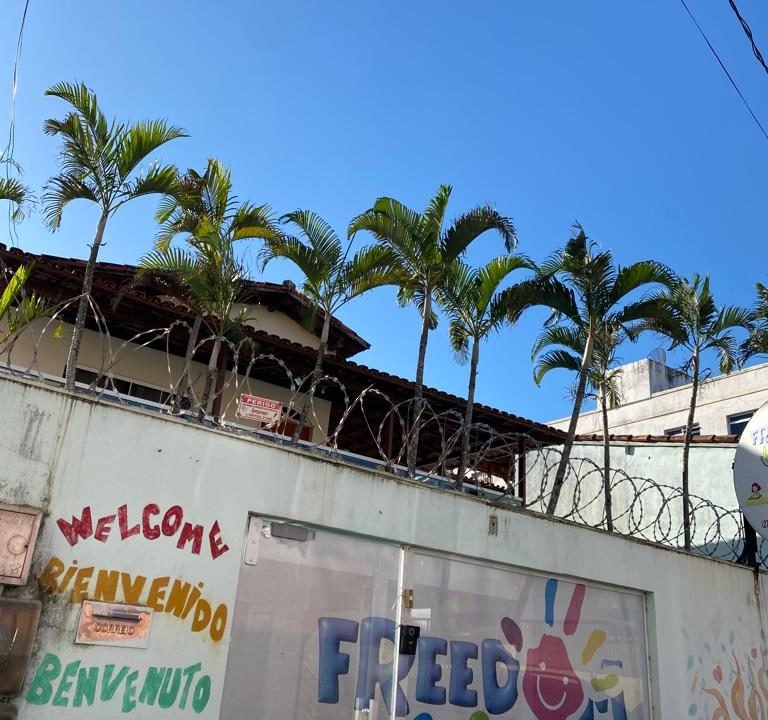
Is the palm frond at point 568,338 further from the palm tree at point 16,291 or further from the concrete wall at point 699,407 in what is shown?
the concrete wall at point 699,407

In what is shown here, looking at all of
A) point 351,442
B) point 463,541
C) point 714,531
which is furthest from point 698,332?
point 351,442

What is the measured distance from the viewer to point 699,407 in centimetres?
3062

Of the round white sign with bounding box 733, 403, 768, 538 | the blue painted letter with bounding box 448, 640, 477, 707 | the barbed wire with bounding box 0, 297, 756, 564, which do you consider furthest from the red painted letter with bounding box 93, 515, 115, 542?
the round white sign with bounding box 733, 403, 768, 538

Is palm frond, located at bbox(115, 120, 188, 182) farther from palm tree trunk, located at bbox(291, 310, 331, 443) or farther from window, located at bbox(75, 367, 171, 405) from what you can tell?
window, located at bbox(75, 367, 171, 405)

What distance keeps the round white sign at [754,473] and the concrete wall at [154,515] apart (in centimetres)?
426

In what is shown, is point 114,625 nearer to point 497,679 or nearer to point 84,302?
point 84,302

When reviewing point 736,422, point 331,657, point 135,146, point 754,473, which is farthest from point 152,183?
point 736,422

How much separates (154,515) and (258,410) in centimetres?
114

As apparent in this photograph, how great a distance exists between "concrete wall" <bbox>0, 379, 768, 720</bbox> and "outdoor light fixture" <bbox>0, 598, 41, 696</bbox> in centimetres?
8

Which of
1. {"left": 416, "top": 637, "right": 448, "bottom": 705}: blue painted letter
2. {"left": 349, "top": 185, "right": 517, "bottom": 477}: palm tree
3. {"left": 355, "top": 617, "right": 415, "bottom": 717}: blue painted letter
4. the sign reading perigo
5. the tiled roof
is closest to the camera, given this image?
the sign reading perigo

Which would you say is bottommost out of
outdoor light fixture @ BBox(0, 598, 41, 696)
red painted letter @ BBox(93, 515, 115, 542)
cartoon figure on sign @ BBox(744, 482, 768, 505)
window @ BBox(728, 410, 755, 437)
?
outdoor light fixture @ BBox(0, 598, 41, 696)

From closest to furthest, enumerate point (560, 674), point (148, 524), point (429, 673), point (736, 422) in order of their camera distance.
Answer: point (148, 524), point (429, 673), point (560, 674), point (736, 422)

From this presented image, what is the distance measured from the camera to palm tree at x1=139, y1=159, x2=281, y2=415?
880 cm

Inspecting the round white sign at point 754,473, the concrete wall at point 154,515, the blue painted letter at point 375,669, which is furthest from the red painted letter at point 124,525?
the round white sign at point 754,473
